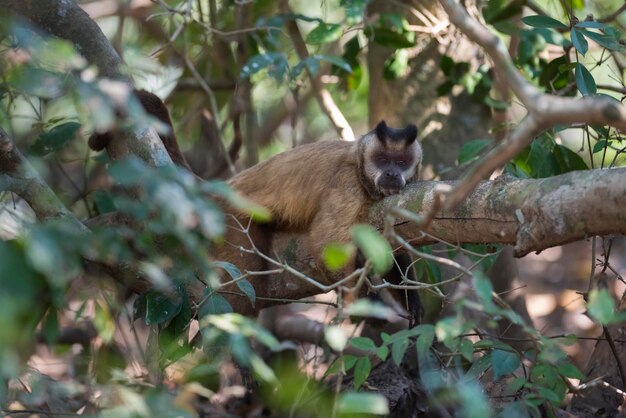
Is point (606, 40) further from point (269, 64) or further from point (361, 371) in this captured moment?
point (361, 371)

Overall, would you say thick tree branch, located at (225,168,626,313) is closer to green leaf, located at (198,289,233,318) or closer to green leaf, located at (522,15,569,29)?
green leaf, located at (198,289,233,318)

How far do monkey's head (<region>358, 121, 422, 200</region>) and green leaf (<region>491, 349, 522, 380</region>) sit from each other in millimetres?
1841

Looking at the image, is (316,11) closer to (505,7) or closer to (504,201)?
(505,7)

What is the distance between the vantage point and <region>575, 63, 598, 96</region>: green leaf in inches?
176

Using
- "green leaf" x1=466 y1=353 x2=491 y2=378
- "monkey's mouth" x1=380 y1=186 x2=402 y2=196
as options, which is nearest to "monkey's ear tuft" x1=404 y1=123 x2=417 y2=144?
"monkey's mouth" x1=380 y1=186 x2=402 y2=196

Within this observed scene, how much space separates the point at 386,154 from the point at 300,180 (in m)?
0.75

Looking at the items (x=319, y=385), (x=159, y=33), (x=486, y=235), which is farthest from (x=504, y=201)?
(x=159, y=33)

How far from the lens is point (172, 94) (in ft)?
26.3

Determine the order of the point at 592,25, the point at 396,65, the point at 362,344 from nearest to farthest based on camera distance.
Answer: the point at 362,344 → the point at 592,25 → the point at 396,65

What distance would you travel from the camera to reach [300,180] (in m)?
5.53

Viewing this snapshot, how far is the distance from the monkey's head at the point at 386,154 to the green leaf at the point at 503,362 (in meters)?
1.84

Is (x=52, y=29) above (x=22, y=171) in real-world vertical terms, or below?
above

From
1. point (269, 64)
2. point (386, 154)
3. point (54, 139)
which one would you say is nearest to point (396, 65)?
point (269, 64)

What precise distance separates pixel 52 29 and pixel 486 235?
137 inches
